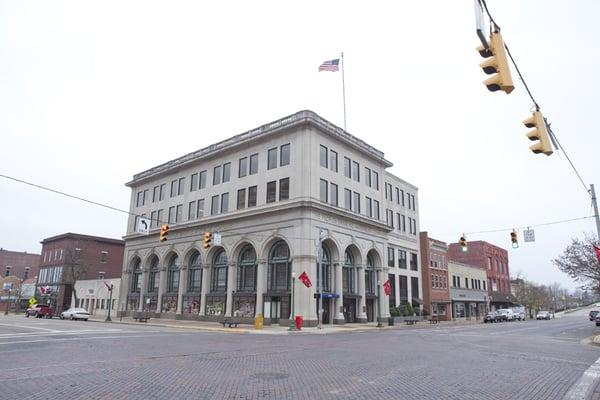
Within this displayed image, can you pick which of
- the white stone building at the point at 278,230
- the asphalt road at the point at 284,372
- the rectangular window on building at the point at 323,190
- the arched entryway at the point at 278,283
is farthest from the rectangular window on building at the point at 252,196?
the asphalt road at the point at 284,372

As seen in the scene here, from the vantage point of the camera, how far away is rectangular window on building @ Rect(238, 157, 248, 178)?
4759 centimetres

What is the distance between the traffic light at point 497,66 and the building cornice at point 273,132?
34.5 meters

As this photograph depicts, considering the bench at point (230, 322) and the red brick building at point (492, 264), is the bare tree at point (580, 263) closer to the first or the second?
the bench at point (230, 322)

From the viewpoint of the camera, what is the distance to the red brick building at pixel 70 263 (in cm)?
7238

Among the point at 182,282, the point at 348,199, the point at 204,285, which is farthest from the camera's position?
the point at 182,282

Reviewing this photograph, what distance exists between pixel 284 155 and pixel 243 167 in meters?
6.09

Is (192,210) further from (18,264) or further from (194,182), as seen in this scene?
(18,264)

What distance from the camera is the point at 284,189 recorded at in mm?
42781

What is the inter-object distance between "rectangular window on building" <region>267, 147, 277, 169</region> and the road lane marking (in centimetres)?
3433

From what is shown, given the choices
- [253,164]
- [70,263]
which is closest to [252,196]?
[253,164]

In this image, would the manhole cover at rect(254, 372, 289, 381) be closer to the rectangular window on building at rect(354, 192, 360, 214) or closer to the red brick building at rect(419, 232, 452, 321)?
the rectangular window on building at rect(354, 192, 360, 214)

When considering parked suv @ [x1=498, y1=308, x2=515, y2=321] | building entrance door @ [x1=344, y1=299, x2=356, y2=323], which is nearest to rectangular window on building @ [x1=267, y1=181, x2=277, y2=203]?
building entrance door @ [x1=344, y1=299, x2=356, y2=323]

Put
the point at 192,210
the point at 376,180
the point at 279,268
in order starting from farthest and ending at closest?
1. the point at 192,210
2. the point at 376,180
3. the point at 279,268

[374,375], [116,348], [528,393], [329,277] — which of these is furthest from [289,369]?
[329,277]
